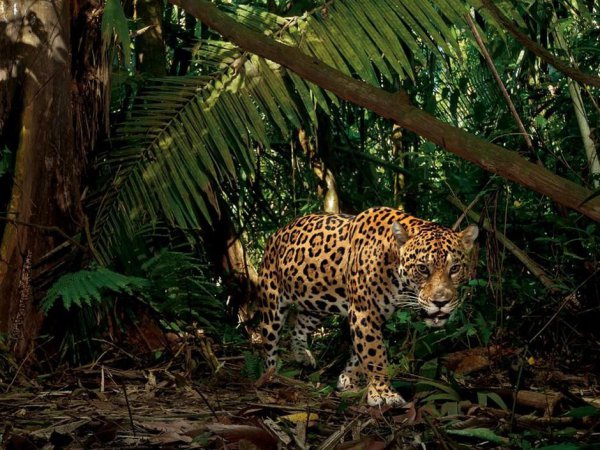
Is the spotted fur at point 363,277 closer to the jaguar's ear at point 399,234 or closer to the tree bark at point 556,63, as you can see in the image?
the jaguar's ear at point 399,234

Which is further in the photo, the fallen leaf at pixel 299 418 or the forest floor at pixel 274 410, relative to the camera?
the fallen leaf at pixel 299 418

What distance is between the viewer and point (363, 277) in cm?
559

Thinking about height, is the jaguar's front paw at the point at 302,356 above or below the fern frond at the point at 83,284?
below

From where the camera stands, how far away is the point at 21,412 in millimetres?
4004

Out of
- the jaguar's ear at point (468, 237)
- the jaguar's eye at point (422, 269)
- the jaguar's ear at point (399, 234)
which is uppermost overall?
the jaguar's ear at point (399, 234)

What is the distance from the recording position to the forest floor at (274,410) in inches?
134

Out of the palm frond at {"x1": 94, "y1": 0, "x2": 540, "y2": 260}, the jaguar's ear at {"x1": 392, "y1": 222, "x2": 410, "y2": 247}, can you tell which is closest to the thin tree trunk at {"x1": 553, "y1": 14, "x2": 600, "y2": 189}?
the palm frond at {"x1": 94, "y1": 0, "x2": 540, "y2": 260}

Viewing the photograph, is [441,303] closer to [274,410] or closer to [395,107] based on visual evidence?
[274,410]

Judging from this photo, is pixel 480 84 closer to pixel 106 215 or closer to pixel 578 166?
pixel 578 166

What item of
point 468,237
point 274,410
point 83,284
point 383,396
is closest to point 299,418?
point 274,410

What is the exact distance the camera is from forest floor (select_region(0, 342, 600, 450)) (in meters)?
3.41

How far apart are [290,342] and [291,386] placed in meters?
1.51

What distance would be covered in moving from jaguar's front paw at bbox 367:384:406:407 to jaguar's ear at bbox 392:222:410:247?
0.84 metres

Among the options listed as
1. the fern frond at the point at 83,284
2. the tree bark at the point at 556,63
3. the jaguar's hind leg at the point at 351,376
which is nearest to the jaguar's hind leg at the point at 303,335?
the jaguar's hind leg at the point at 351,376
